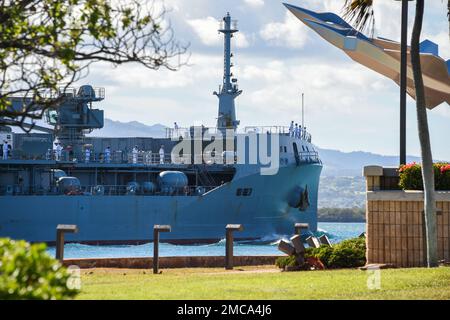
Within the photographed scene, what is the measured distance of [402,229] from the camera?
18.2 metres

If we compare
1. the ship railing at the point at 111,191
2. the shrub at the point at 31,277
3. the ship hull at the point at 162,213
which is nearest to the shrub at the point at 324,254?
the shrub at the point at 31,277

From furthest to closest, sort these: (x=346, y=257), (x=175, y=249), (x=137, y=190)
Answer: (x=137, y=190)
(x=175, y=249)
(x=346, y=257)

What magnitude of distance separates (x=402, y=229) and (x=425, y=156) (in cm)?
152

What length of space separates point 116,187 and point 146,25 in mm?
50457

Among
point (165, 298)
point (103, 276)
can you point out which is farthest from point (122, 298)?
point (103, 276)

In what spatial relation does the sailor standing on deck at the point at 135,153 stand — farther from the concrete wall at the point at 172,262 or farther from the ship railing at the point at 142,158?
the concrete wall at the point at 172,262

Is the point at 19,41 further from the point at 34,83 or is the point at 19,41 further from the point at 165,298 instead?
the point at 165,298

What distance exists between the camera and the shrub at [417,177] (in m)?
18.7

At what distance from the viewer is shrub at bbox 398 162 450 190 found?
18.7 meters

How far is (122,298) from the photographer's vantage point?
12172 millimetres

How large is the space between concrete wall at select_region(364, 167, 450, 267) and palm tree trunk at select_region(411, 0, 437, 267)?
0.88 metres

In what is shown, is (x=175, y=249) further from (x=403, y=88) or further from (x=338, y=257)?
(x=338, y=257)

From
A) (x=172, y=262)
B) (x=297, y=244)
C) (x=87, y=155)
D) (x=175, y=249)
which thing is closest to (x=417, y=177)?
(x=297, y=244)

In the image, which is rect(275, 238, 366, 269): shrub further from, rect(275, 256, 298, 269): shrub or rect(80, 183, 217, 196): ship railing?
rect(80, 183, 217, 196): ship railing
